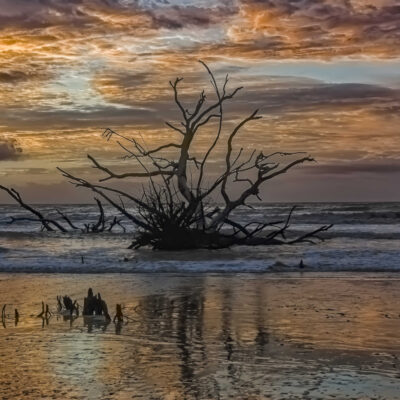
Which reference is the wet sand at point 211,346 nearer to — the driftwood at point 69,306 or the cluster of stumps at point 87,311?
the cluster of stumps at point 87,311

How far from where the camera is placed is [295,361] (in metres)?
6.19

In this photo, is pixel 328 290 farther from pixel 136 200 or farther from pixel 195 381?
pixel 136 200

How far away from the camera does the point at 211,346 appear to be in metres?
6.81

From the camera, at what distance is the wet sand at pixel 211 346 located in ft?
17.3

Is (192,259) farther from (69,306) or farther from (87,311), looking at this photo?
(87,311)

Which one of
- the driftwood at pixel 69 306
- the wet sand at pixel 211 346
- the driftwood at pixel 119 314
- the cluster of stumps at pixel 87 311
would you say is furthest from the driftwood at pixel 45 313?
the driftwood at pixel 119 314

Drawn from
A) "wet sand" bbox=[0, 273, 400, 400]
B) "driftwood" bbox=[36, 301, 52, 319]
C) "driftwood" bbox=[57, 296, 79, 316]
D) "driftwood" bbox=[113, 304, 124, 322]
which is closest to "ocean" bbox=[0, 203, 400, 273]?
"wet sand" bbox=[0, 273, 400, 400]

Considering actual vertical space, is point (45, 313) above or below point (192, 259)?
above

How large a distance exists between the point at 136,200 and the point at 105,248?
13.7 ft

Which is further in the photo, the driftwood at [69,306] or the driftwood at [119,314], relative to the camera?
the driftwood at [69,306]

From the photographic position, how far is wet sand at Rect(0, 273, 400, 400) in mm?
5285

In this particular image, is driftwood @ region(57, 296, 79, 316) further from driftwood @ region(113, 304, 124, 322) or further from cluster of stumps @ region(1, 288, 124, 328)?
driftwood @ region(113, 304, 124, 322)

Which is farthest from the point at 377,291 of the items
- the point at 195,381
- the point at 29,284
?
the point at 195,381

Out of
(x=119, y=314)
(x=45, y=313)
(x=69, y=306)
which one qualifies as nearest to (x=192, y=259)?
(x=69, y=306)
